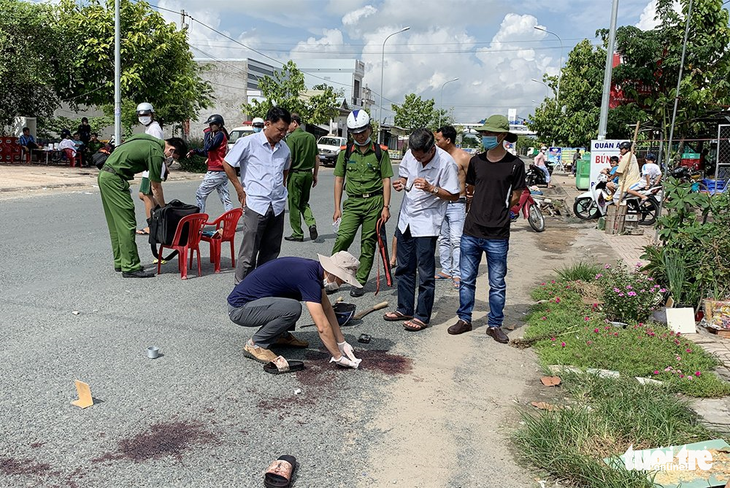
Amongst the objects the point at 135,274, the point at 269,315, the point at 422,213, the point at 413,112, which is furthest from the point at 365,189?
the point at 413,112

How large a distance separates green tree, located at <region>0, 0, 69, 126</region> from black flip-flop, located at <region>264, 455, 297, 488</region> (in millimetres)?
21653

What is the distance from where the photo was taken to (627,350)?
4.96 metres

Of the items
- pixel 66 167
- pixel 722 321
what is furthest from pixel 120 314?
pixel 66 167

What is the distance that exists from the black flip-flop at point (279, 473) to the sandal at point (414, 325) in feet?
8.86

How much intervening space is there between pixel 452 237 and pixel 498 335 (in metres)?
2.14

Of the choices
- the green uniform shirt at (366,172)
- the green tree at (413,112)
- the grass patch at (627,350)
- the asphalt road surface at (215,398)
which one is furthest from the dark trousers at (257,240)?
the green tree at (413,112)

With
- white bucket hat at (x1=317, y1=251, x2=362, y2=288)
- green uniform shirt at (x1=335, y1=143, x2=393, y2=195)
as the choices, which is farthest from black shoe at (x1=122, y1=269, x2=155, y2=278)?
white bucket hat at (x1=317, y1=251, x2=362, y2=288)

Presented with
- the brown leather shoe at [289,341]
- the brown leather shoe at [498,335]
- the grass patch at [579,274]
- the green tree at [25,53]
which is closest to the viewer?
the brown leather shoe at [289,341]

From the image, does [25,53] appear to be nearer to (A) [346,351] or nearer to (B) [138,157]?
(B) [138,157]

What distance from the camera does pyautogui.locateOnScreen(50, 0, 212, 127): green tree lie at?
22.5 m

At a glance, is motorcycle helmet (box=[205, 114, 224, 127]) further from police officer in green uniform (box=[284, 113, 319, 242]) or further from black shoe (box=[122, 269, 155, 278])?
black shoe (box=[122, 269, 155, 278])

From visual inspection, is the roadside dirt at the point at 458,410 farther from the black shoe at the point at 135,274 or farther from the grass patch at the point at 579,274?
the black shoe at the point at 135,274

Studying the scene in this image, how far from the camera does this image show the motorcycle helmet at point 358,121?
6.11 metres

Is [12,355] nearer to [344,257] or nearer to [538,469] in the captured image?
[344,257]
